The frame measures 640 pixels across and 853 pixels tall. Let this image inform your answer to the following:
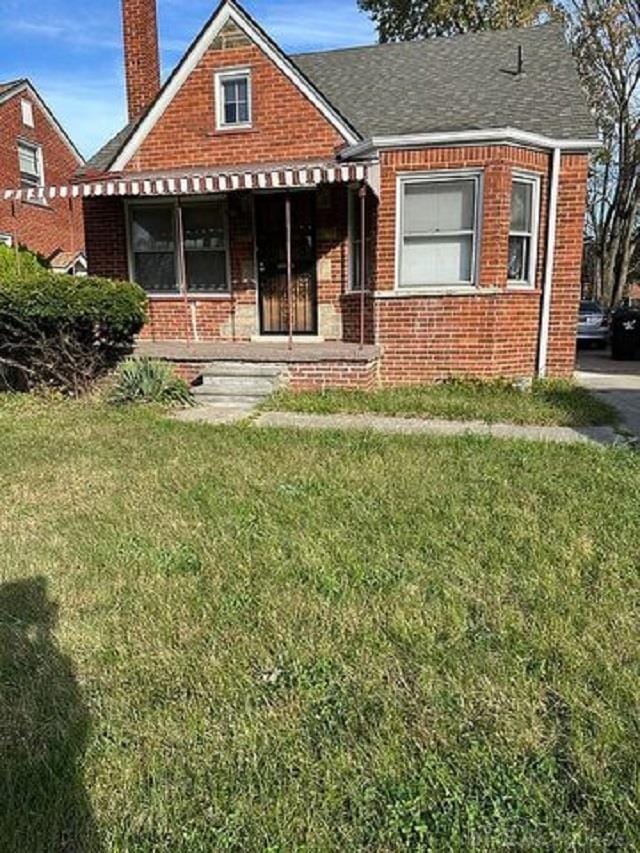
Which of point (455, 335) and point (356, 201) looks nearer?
point (455, 335)

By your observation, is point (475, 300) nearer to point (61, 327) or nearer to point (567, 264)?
point (567, 264)

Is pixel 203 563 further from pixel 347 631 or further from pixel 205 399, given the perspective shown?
pixel 205 399

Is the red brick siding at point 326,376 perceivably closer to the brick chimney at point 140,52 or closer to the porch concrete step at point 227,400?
the porch concrete step at point 227,400

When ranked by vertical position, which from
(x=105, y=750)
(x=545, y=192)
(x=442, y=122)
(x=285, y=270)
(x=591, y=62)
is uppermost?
(x=591, y=62)

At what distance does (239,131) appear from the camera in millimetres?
11703

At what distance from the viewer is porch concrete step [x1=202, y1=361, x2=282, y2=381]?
9.73 m

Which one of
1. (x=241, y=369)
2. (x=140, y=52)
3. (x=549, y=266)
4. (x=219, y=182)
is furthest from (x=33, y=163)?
(x=549, y=266)

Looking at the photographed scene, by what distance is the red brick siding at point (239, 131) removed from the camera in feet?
37.1

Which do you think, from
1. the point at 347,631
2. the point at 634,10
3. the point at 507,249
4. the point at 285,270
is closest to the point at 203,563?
the point at 347,631

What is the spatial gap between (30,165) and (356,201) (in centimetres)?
1961

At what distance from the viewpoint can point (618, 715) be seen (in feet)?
8.07

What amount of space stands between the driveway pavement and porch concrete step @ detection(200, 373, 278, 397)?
4.83 m

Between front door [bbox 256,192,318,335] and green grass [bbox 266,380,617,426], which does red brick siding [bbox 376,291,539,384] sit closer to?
green grass [bbox 266,380,617,426]

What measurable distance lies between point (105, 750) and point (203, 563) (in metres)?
1.56
